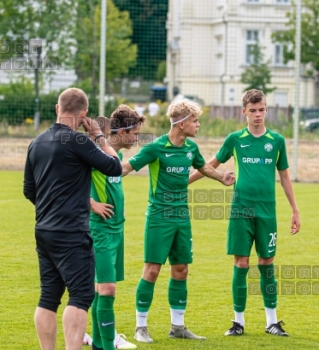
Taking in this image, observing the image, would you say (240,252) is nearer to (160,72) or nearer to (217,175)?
(217,175)

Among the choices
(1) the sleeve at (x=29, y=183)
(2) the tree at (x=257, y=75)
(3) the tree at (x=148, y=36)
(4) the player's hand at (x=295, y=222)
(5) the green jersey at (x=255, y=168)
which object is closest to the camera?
(1) the sleeve at (x=29, y=183)

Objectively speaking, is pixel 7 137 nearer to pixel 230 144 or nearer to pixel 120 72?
pixel 120 72

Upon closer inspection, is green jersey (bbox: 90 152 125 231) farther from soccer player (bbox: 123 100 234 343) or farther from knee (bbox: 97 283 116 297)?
soccer player (bbox: 123 100 234 343)

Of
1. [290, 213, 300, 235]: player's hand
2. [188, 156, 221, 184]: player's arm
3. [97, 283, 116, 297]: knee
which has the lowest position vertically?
[97, 283, 116, 297]: knee

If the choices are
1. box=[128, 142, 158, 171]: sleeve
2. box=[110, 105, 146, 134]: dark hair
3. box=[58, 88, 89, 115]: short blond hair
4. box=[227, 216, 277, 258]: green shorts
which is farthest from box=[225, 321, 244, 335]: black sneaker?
box=[58, 88, 89, 115]: short blond hair

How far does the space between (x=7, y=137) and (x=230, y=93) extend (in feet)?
26.1

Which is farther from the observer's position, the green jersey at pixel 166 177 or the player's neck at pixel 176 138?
the player's neck at pixel 176 138

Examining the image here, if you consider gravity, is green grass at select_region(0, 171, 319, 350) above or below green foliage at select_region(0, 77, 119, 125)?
below

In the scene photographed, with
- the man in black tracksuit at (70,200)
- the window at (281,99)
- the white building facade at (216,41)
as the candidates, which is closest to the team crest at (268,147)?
the man in black tracksuit at (70,200)

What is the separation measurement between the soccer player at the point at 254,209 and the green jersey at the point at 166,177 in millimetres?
466

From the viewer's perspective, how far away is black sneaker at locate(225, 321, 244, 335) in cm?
724

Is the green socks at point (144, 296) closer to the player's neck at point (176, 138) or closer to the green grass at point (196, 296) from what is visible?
the green grass at point (196, 296)

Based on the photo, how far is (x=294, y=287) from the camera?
926 cm

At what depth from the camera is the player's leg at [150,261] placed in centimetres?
701
